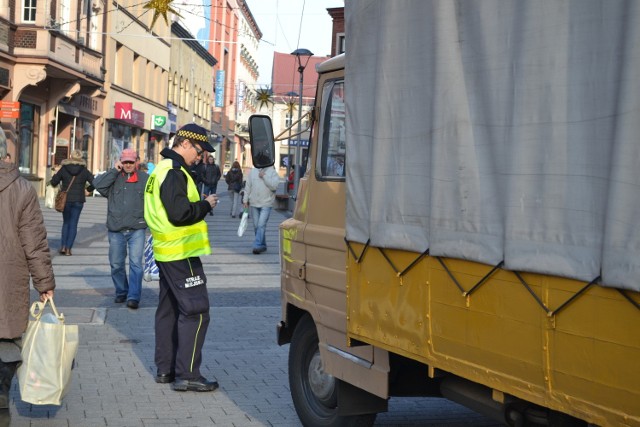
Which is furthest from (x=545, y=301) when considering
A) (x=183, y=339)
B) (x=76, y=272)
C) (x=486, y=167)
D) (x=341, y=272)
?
(x=76, y=272)

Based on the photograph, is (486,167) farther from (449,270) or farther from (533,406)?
(533,406)

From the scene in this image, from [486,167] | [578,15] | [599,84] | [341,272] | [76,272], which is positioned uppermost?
[578,15]

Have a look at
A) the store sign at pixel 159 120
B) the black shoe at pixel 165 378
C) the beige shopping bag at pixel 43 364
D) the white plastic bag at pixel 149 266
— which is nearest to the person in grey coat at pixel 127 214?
the white plastic bag at pixel 149 266

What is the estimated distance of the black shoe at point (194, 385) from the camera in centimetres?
748

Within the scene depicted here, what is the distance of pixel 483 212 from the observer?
407cm

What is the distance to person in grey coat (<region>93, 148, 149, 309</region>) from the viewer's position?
37.6 feet

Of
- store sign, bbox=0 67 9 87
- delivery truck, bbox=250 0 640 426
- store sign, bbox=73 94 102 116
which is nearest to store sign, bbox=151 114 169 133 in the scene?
store sign, bbox=73 94 102 116

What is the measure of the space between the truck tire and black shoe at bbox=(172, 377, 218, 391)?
1183 millimetres

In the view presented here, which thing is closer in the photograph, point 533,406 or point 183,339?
point 533,406

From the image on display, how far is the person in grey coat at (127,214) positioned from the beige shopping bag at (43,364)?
5529 millimetres

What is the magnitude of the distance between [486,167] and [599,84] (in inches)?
29.2

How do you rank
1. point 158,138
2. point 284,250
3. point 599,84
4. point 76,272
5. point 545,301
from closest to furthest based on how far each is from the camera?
point 599,84, point 545,301, point 284,250, point 76,272, point 158,138

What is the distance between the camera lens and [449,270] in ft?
14.2

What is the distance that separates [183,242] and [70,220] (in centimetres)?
995
